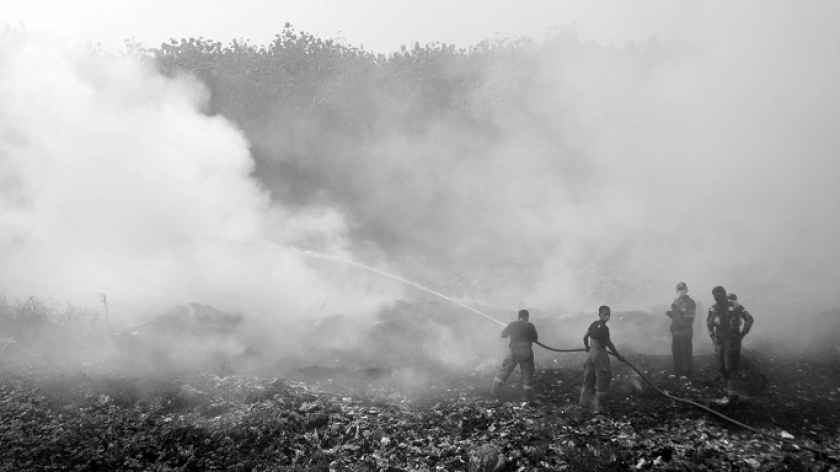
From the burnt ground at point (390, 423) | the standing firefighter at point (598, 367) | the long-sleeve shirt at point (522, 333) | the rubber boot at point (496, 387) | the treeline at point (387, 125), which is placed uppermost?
the treeline at point (387, 125)

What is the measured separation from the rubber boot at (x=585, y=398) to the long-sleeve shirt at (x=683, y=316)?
6.78 ft

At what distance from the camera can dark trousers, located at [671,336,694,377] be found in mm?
8164

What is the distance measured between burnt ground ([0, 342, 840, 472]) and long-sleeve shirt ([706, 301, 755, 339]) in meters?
0.88

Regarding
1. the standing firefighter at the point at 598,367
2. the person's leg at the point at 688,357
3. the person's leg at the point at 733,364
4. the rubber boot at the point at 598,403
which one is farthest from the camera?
the person's leg at the point at 688,357

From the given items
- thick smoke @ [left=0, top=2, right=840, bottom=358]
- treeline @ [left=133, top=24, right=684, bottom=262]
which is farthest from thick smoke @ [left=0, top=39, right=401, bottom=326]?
treeline @ [left=133, top=24, right=684, bottom=262]

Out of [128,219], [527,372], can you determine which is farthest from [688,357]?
[128,219]

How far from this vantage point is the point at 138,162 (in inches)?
520

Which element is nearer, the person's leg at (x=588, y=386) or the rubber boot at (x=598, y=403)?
the rubber boot at (x=598, y=403)

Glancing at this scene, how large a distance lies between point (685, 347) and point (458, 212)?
1391cm

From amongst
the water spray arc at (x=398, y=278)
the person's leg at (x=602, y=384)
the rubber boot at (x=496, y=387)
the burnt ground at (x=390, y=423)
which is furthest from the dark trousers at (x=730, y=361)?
the water spray arc at (x=398, y=278)

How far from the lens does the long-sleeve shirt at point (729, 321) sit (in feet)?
24.4

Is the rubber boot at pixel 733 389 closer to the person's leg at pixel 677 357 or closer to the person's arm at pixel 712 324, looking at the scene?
the person's arm at pixel 712 324

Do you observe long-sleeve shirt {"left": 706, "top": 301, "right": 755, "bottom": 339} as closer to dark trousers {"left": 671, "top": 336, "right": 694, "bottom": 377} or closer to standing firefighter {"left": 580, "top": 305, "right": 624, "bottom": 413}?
dark trousers {"left": 671, "top": 336, "right": 694, "bottom": 377}

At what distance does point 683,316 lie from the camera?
27.2 feet
